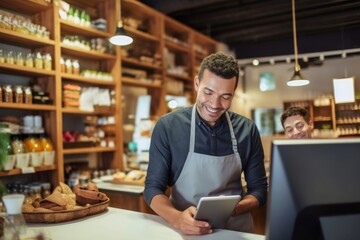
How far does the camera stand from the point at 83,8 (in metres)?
3.66

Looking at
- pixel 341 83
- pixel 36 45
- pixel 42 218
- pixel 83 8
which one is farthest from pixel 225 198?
pixel 83 8

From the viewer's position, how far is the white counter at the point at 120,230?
1.31m

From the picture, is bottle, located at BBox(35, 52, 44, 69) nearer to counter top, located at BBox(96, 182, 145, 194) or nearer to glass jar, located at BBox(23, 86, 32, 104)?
glass jar, located at BBox(23, 86, 32, 104)

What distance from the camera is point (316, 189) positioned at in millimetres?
809

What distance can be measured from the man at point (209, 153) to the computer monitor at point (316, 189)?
2.44 ft

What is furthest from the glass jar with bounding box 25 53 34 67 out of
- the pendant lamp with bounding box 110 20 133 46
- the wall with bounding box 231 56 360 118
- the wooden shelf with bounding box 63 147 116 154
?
the wall with bounding box 231 56 360 118

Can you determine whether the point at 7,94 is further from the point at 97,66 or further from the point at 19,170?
the point at 97,66

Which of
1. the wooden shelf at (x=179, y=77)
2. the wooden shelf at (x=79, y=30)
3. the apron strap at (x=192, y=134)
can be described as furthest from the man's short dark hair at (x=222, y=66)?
the wooden shelf at (x=179, y=77)

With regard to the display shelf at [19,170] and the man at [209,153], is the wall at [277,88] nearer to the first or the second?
the man at [209,153]

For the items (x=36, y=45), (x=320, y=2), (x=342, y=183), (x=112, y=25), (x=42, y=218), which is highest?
(x=320, y=2)

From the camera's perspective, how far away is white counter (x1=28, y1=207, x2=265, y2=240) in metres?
1.31

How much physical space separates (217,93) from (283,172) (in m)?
0.75

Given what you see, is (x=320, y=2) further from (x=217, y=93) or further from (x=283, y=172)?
(x=283, y=172)

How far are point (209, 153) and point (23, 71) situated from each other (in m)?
1.93
